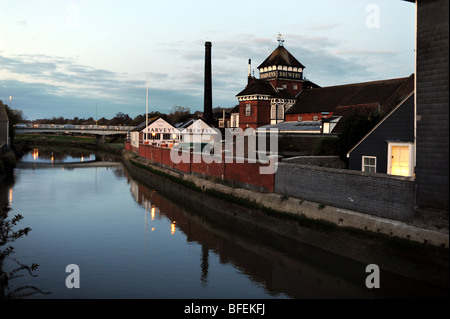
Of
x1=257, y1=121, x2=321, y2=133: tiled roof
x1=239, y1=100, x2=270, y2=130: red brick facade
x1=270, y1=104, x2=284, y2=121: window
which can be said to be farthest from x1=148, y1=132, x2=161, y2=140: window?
x1=257, y1=121, x2=321, y2=133: tiled roof

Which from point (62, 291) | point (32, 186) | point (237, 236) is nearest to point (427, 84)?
point (237, 236)

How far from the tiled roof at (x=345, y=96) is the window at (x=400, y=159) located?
18.0m

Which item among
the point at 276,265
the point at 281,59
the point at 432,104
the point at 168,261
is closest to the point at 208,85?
the point at 281,59

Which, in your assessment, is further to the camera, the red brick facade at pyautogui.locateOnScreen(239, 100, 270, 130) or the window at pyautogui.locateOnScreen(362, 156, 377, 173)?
the red brick facade at pyautogui.locateOnScreen(239, 100, 270, 130)

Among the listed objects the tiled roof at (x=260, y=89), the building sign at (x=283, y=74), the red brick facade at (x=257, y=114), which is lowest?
the red brick facade at (x=257, y=114)

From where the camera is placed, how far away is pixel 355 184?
1436 centimetres

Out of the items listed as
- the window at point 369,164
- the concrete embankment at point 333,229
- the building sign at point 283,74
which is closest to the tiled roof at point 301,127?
the concrete embankment at point 333,229

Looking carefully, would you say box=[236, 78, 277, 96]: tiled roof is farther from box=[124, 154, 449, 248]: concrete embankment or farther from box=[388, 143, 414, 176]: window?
box=[388, 143, 414, 176]: window

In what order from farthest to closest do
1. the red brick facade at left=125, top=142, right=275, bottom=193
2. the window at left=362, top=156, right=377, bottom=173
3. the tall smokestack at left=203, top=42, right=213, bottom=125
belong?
the tall smokestack at left=203, top=42, right=213, bottom=125
the red brick facade at left=125, top=142, right=275, bottom=193
the window at left=362, top=156, right=377, bottom=173

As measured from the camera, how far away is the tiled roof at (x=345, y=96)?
1447 inches

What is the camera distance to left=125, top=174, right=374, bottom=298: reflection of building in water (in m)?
11.8

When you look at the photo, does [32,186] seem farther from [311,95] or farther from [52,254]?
[311,95]

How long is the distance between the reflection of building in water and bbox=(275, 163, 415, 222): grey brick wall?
7.07 ft

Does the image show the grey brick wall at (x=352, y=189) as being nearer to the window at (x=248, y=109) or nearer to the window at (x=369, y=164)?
the window at (x=369, y=164)
